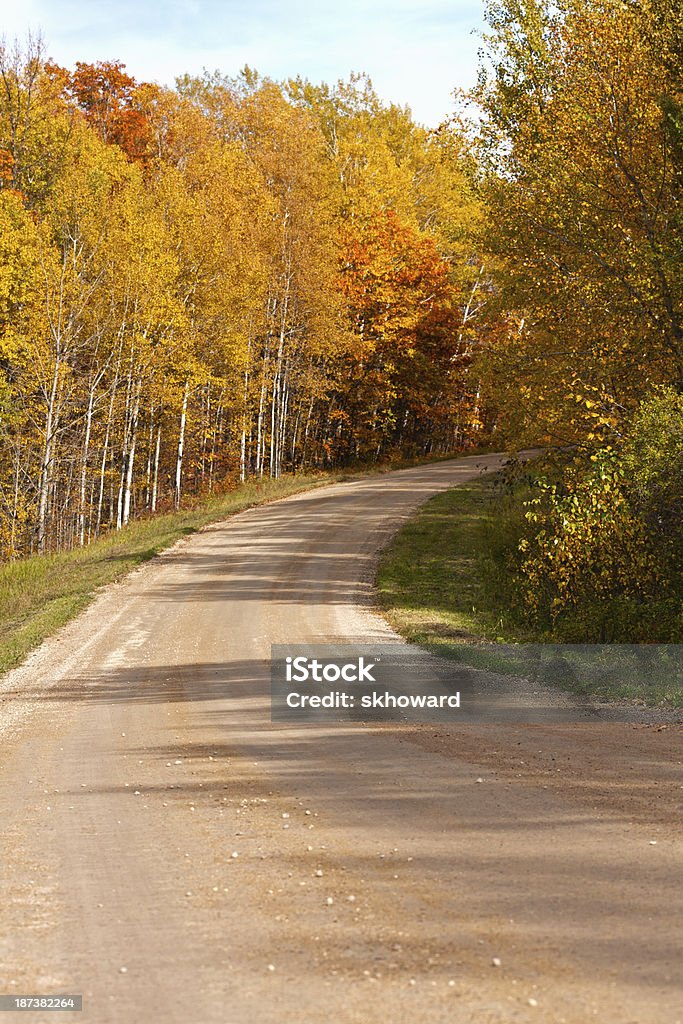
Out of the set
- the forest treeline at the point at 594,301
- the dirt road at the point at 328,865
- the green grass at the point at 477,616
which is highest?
the forest treeline at the point at 594,301

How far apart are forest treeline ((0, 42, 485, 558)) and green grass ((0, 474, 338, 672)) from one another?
8.96ft

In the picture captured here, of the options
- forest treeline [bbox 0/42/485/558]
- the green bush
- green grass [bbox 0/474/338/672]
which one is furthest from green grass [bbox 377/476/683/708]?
forest treeline [bbox 0/42/485/558]

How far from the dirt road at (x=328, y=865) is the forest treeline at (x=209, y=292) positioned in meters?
17.3

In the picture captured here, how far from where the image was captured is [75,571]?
25.0m

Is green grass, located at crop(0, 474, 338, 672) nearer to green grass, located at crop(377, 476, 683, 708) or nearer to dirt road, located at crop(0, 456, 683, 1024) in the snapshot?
dirt road, located at crop(0, 456, 683, 1024)

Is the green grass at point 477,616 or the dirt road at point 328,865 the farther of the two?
the green grass at point 477,616

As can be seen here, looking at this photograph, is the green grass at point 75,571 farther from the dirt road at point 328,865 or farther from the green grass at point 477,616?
the green grass at point 477,616

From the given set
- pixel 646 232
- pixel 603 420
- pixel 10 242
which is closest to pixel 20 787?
pixel 603 420

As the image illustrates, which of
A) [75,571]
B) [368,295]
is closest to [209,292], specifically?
[368,295]

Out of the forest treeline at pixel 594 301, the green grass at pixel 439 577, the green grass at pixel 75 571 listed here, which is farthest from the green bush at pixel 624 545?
the green grass at pixel 75 571

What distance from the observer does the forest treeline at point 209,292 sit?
32.2m

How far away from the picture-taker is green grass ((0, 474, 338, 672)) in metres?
18.1

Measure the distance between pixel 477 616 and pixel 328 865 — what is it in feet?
38.0

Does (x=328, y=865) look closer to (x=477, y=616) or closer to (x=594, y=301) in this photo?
(x=477, y=616)
